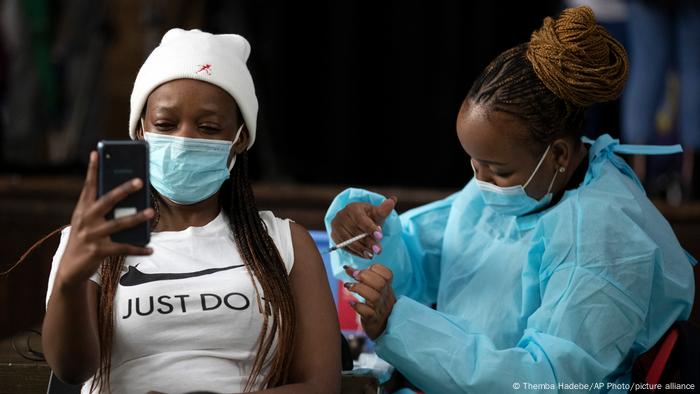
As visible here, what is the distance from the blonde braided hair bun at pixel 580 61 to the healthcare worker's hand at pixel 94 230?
999 mm

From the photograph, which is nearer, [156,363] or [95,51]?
[156,363]

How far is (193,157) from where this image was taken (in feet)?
6.70

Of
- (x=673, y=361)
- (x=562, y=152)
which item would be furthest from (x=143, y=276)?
(x=673, y=361)

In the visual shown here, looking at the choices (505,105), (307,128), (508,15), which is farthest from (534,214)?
(307,128)

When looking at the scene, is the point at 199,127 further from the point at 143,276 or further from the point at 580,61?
the point at 580,61

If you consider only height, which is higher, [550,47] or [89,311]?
[550,47]

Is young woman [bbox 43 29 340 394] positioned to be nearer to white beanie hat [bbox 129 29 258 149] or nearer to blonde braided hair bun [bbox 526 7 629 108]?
white beanie hat [bbox 129 29 258 149]

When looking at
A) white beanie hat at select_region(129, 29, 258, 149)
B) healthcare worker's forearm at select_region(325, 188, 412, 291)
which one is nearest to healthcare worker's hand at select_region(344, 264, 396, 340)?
healthcare worker's forearm at select_region(325, 188, 412, 291)

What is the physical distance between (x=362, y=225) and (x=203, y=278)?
44cm

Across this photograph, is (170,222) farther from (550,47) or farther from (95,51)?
(95,51)

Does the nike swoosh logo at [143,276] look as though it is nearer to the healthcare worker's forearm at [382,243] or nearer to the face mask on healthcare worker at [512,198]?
the healthcare worker's forearm at [382,243]

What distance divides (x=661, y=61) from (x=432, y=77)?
136 cm

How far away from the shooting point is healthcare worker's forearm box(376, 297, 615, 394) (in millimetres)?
2041

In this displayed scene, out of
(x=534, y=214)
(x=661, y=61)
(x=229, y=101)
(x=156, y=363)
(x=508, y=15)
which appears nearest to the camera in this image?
(x=156, y=363)
